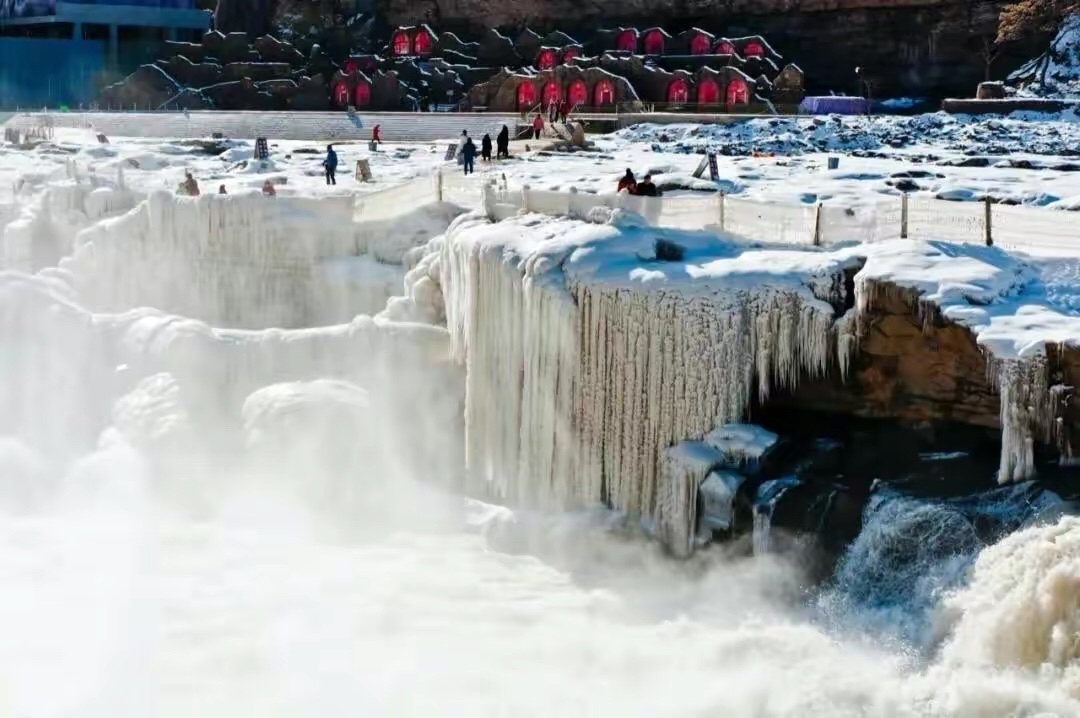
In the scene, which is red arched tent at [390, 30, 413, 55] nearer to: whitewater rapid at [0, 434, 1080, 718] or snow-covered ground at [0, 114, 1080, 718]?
snow-covered ground at [0, 114, 1080, 718]

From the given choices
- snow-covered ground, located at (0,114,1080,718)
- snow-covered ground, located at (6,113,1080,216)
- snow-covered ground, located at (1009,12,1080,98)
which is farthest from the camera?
snow-covered ground, located at (1009,12,1080,98)

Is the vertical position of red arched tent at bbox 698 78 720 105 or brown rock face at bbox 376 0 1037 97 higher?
brown rock face at bbox 376 0 1037 97

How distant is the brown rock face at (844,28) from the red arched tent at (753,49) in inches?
91.1

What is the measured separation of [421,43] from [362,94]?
10530mm

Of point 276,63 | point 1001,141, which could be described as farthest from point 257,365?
point 276,63

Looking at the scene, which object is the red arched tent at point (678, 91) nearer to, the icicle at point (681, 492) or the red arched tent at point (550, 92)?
the red arched tent at point (550, 92)

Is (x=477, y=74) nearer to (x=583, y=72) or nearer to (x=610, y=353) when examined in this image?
(x=583, y=72)

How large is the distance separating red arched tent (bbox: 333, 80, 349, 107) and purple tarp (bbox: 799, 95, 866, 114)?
59.4 ft

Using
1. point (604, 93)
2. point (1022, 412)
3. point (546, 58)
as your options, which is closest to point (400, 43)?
point (546, 58)

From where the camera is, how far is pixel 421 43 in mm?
60906

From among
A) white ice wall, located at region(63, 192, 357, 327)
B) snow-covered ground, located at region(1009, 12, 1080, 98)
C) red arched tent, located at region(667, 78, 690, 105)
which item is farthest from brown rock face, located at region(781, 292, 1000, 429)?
red arched tent, located at region(667, 78, 690, 105)

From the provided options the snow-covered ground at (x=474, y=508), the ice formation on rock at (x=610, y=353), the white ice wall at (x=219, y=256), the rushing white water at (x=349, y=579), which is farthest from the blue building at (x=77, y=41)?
the ice formation on rock at (x=610, y=353)

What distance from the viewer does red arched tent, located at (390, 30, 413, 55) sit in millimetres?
61656

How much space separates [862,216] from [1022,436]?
11.3 feet
